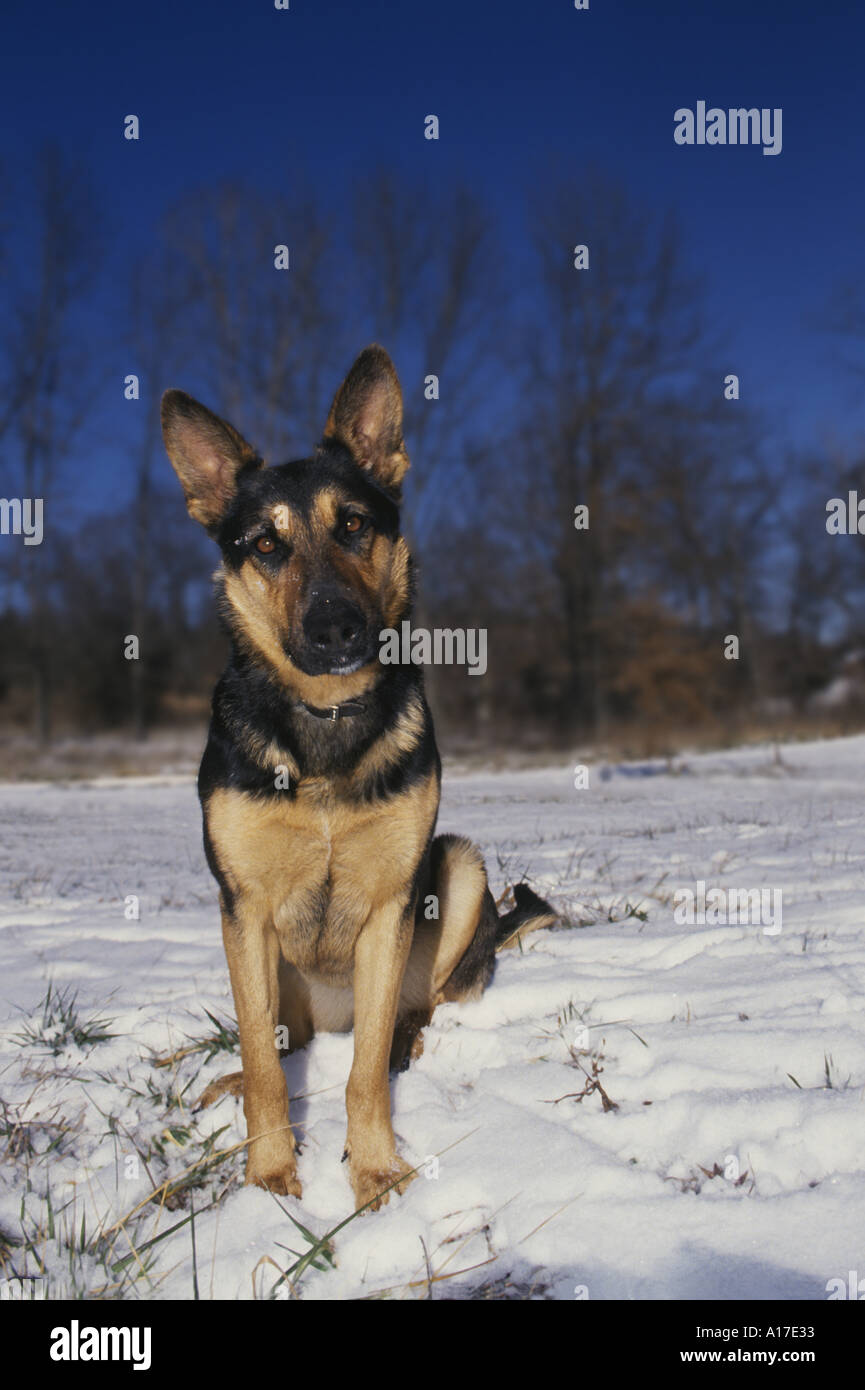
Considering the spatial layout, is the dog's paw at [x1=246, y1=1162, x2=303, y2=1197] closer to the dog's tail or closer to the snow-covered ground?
the snow-covered ground

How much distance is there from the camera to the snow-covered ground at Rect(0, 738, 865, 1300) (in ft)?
6.82

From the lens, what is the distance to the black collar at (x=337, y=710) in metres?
3.00

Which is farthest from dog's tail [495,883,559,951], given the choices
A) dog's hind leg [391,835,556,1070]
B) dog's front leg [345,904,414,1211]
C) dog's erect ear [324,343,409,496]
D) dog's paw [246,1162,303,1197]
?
dog's erect ear [324,343,409,496]

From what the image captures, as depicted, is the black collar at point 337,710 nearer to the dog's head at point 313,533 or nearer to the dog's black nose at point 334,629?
the dog's head at point 313,533

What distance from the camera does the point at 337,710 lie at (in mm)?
3012

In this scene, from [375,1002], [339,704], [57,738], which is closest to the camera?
[375,1002]

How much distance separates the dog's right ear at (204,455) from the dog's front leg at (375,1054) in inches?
64.4

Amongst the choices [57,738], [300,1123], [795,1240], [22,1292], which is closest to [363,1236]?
[300,1123]

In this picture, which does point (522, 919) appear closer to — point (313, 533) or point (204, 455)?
point (313, 533)

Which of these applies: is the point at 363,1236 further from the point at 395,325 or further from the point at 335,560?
the point at 395,325

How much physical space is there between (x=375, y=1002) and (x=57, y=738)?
21.5 m

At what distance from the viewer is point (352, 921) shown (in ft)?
9.29

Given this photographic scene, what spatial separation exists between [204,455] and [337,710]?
111 cm

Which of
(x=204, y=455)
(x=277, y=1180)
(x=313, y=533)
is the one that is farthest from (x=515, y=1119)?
(x=204, y=455)
